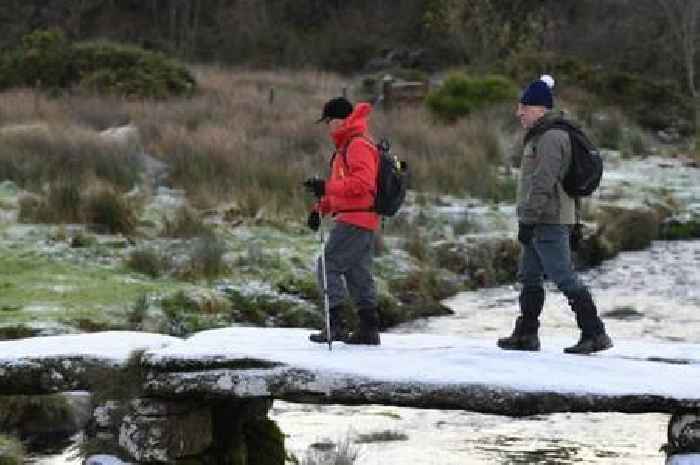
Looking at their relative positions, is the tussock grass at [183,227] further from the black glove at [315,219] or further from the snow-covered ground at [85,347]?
the black glove at [315,219]

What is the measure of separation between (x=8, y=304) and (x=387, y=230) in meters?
6.17

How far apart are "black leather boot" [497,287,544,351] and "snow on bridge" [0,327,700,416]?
12cm

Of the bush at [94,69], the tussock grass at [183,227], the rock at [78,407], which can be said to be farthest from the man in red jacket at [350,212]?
the bush at [94,69]

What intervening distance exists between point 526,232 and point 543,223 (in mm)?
109

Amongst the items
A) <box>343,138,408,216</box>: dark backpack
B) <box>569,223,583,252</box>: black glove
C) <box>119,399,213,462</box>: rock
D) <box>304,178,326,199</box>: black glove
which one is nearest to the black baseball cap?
<box>343,138,408,216</box>: dark backpack

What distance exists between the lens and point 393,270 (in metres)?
15.3

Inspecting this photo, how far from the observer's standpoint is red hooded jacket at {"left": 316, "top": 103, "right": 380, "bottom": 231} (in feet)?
25.9

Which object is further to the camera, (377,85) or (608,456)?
(377,85)

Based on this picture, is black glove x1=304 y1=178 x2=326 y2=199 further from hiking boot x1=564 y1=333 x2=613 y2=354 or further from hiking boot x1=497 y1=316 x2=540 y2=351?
hiking boot x1=564 y1=333 x2=613 y2=354

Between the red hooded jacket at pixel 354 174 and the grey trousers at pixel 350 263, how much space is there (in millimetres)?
81

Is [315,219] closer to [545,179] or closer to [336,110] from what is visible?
[336,110]

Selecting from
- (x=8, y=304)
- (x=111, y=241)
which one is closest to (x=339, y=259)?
(x=8, y=304)

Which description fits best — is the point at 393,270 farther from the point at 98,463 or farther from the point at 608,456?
the point at 98,463

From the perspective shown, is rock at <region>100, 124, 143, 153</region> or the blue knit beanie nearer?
the blue knit beanie
